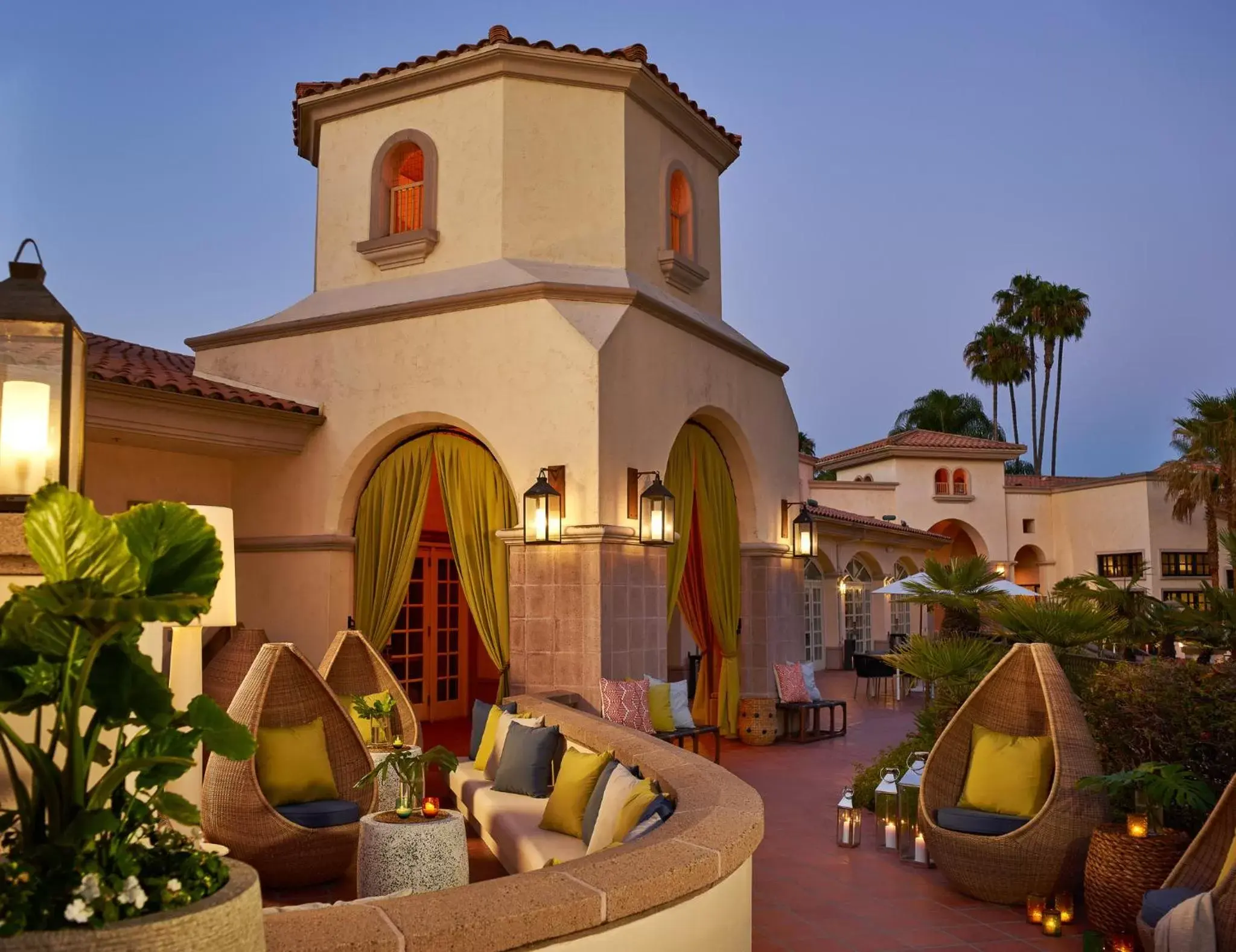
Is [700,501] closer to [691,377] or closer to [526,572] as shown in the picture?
[691,377]

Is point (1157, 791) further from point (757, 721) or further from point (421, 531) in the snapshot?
point (421, 531)

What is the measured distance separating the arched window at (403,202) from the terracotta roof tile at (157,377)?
1.86m

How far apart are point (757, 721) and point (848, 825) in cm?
453

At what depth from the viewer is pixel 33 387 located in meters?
3.03

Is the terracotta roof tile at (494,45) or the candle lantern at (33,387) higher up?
the terracotta roof tile at (494,45)

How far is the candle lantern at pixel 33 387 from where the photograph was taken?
2994mm

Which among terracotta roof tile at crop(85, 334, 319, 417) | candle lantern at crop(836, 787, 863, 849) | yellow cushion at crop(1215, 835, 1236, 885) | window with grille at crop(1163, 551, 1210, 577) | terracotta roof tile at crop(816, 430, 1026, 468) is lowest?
candle lantern at crop(836, 787, 863, 849)

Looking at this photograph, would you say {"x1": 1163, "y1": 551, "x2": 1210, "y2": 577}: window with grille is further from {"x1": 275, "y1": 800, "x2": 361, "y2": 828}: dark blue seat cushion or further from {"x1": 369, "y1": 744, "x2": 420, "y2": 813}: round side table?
{"x1": 275, "y1": 800, "x2": 361, "y2": 828}: dark blue seat cushion

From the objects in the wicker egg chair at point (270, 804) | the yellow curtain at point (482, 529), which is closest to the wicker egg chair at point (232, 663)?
the yellow curtain at point (482, 529)

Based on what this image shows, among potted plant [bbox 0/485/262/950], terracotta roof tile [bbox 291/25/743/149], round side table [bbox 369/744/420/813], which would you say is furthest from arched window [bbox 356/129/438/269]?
potted plant [bbox 0/485/262/950]

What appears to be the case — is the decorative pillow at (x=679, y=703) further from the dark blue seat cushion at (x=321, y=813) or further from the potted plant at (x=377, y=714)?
the dark blue seat cushion at (x=321, y=813)

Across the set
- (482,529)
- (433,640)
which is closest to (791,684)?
(482,529)

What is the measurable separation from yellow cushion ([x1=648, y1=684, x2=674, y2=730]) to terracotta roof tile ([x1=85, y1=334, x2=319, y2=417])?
176 inches

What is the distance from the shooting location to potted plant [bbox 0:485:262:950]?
208 centimetres
